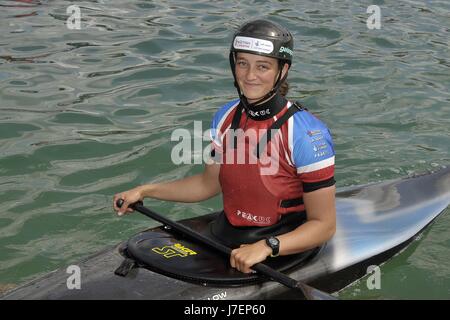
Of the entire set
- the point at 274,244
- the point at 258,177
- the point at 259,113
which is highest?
the point at 259,113

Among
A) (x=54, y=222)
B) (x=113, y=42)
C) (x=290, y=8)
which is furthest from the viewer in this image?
(x=290, y=8)

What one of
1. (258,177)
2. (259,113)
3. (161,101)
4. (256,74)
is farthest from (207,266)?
(161,101)

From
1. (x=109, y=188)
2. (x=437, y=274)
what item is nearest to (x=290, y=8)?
(x=109, y=188)

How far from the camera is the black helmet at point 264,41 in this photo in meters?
4.48

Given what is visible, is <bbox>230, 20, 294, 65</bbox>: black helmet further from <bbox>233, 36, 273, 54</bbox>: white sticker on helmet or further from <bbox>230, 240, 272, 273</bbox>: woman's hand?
<bbox>230, 240, 272, 273</bbox>: woman's hand

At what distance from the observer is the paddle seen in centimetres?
420

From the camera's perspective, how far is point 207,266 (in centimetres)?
469

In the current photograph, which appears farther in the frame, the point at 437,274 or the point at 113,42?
the point at 113,42

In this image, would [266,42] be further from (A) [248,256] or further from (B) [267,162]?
(A) [248,256]

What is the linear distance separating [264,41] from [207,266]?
1.53 metres
